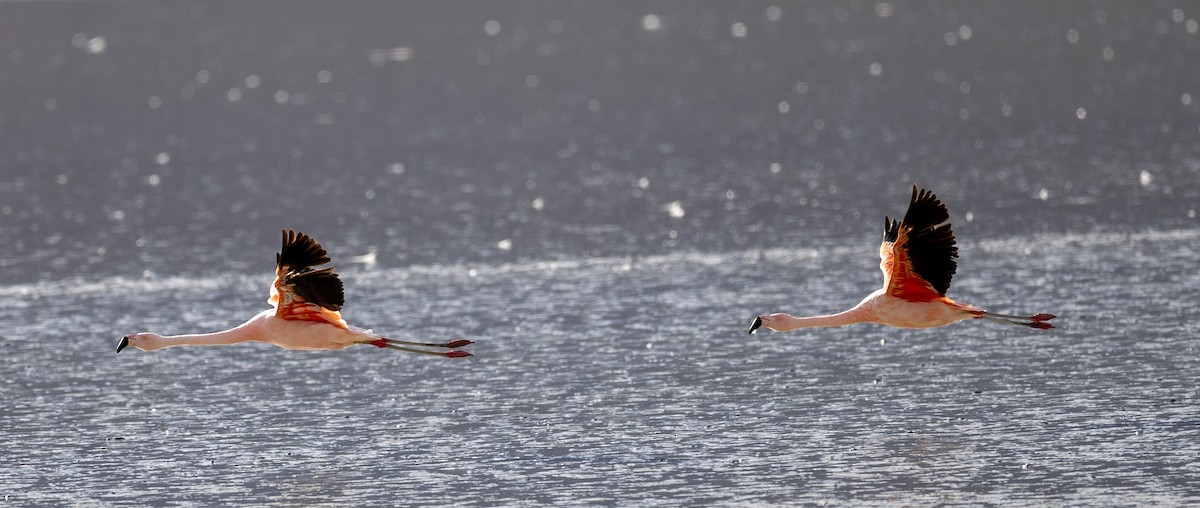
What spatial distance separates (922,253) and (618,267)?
598cm

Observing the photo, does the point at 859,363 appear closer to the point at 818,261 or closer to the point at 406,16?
the point at 818,261

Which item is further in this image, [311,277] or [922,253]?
[922,253]

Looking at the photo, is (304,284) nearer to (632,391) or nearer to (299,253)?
(299,253)

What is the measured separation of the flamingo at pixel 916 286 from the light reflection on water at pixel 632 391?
0.72m

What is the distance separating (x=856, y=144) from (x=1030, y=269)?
6.27m

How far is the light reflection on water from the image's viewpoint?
1011cm

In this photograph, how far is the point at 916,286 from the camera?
10.9 metres

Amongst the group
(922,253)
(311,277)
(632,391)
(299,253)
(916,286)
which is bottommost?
(632,391)

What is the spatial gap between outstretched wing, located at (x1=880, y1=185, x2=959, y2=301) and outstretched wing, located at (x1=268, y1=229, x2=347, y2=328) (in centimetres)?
350

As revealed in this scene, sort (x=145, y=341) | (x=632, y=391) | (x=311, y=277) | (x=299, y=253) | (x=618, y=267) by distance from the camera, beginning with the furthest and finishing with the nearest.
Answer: (x=618, y=267) < (x=632, y=391) < (x=145, y=341) < (x=311, y=277) < (x=299, y=253)

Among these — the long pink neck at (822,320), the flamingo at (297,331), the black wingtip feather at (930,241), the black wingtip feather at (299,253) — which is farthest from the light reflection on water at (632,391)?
the black wingtip feather at (299,253)

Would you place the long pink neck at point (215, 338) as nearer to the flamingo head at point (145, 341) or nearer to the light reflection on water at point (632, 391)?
the flamingo head at point (145, 341)

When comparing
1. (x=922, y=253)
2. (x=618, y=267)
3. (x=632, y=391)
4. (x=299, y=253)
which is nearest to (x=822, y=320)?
(x=922, y=253)

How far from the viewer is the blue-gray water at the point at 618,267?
10.5 metres
